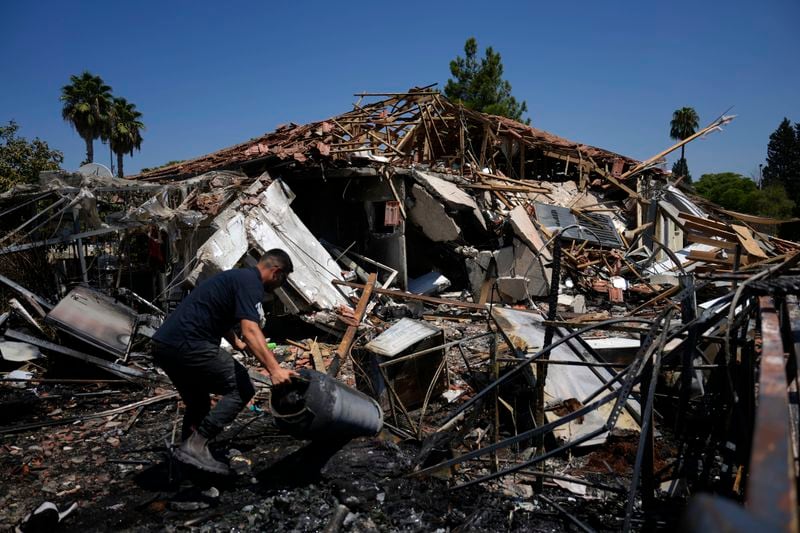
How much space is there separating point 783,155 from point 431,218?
44423 mm

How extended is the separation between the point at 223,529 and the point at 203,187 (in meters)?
6.65

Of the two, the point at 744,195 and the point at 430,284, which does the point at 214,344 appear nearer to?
the point at 430,284

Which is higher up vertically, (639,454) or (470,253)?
(470,253)

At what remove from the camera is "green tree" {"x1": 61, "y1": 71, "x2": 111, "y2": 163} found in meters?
28.6

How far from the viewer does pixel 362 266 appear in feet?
38.0

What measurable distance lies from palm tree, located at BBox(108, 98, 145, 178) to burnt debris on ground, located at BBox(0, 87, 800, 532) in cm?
2181

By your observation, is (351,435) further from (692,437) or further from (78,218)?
(78,218)

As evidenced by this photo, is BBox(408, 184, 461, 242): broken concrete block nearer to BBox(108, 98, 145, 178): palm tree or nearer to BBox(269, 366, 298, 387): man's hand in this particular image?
BBox(269, 366, 298, 387): man's hand

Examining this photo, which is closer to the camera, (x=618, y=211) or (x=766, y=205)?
(x=618, y=211)

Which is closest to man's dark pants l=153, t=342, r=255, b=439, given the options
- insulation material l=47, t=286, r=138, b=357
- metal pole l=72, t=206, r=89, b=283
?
insulation material l=47, t=286, r=138, b=357

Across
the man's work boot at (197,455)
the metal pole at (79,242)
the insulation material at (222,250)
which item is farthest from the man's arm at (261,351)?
the metal pole at (79,242)

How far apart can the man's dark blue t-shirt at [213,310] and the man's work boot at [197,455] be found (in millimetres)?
634

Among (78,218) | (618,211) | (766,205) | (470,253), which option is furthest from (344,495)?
(766,205)

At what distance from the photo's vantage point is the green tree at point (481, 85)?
26.8 metres
